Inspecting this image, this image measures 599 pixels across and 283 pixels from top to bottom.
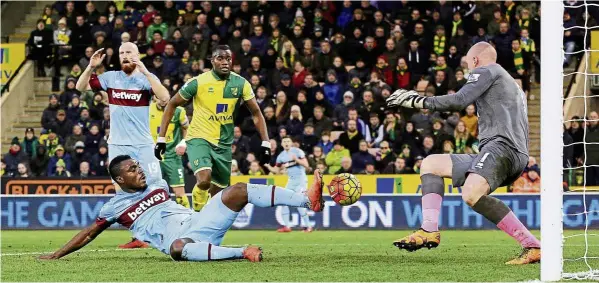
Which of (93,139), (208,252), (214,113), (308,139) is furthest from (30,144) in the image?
(208,252)

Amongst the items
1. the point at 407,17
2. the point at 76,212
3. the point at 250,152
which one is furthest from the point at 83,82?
the point at 407,17

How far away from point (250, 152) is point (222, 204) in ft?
39.2

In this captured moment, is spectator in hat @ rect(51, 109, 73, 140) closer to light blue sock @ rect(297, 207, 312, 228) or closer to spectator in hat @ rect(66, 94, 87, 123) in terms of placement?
spectator in hat @ rect(66, 94, 87, 123)

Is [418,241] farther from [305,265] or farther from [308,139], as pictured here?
[308,139]

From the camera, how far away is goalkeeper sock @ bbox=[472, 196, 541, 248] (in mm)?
9695

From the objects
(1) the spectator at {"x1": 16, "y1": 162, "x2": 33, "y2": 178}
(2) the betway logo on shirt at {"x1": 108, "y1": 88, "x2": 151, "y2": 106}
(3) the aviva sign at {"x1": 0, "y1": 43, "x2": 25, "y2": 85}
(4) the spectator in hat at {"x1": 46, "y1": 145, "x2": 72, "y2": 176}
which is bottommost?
(1) the spectator at {"x1": 16, "y1": 162, "x2": 33, "y2": 178}

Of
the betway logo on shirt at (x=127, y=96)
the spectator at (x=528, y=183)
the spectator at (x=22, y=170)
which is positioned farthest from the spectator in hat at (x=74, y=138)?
the betway logo on shirt at (x=127, y=96)

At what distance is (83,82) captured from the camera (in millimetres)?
12320

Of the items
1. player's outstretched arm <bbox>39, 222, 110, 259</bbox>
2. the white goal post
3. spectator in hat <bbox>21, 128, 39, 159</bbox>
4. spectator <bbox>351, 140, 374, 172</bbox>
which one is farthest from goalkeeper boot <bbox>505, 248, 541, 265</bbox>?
spectator in hat <bbox>21, 128, 39, 159</bbox>

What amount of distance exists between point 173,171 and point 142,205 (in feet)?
17.0

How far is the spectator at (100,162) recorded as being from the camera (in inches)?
861

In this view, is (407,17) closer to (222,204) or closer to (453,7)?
(453,7)

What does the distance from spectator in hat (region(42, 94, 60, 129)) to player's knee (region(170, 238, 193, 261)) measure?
14.6 m

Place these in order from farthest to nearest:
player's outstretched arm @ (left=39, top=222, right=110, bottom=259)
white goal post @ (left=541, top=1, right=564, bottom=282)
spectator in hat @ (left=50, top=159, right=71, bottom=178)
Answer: spectator in hat @ (left=50, top=159, right=71, bottom=178)
player's outstretched arm @ (left=39, top=222, right=110, bottom=259)
white goal post @ (left=541, top=1, right=564, bottom=282)
